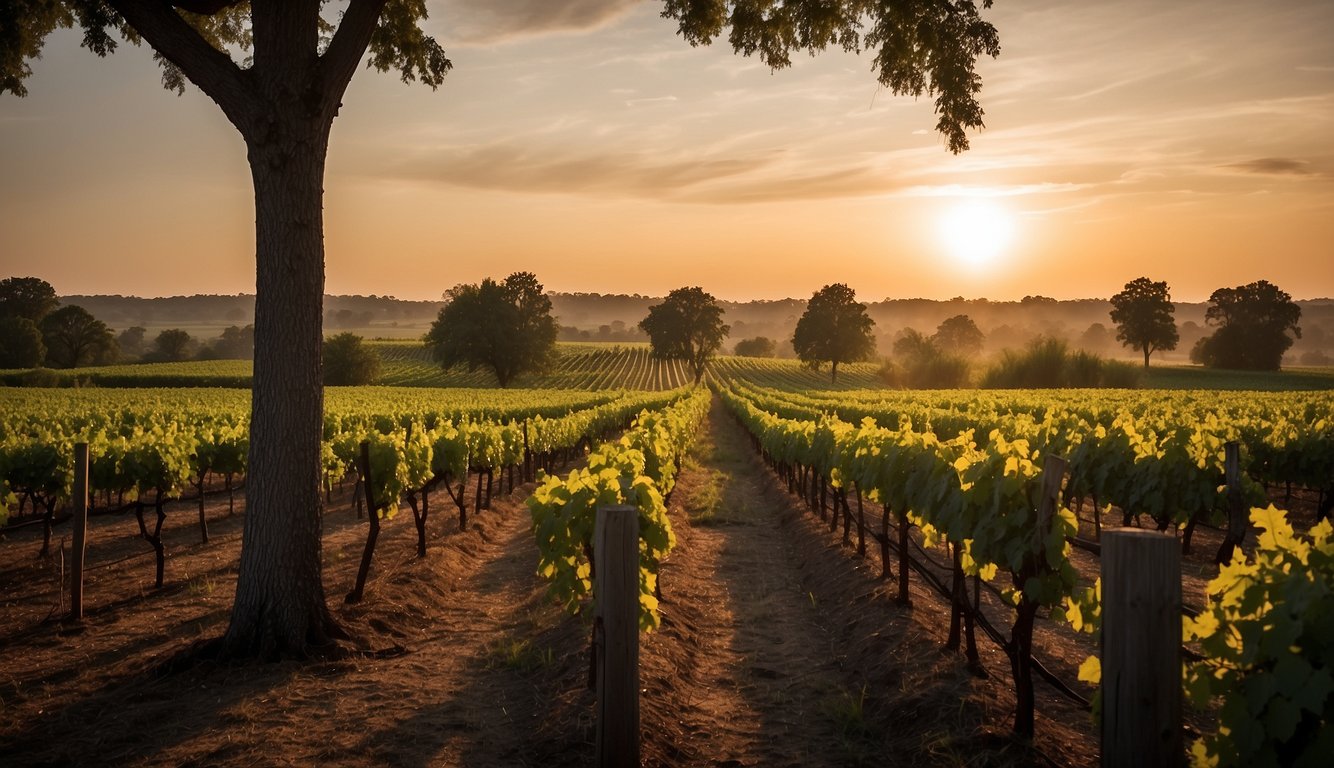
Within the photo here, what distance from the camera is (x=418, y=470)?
11.7 meters

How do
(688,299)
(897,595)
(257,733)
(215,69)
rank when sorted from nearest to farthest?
1. (257,733)
2. (215,69)
3. (897,595)
4. (688,299)

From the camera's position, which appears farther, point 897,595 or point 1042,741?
point 897,595

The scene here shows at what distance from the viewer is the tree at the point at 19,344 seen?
74875 mm

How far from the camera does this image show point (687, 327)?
103188mm

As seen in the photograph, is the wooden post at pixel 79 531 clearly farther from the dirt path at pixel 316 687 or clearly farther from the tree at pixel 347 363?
the tree at pixel 347 363

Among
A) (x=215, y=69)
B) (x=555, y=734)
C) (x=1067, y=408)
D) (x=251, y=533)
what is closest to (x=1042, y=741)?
(x=555, y=734)

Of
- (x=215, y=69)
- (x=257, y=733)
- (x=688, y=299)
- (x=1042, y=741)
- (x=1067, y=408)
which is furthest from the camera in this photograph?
(x=688, y=299)

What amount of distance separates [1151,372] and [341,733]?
89.4 metres

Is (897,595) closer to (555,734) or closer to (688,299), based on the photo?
(555,734)

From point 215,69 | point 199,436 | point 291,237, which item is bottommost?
point 199,436

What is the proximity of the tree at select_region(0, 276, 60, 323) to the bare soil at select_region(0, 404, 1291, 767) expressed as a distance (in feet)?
332

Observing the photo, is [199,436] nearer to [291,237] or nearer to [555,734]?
[291,237]

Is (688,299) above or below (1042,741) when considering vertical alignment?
above

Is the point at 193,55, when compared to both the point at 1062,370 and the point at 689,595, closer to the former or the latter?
the point at 689,595
